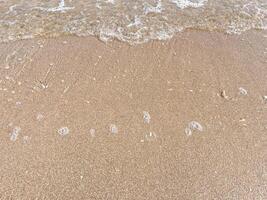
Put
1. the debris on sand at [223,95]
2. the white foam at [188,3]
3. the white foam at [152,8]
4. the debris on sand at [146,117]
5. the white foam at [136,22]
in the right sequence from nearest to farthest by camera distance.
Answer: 1. the debris on sand at [146,117]
2. the debris on sand at [223,95]
3. the white foam at [136,22]
4. the white foam at [152,8]
5. the white foam at [188,3]

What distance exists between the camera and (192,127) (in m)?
2.91

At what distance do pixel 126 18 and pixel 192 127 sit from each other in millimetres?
2349

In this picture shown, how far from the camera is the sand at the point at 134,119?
96.6 inches

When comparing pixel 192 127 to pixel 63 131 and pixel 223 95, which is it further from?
pixel 63 131

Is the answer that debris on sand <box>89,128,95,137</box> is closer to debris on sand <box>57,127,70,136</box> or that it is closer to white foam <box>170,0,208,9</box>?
debris on sand <box>57,127,70,136</box>

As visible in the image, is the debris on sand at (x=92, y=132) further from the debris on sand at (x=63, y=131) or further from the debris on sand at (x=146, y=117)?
the debris on sand at (x=146, y=117)

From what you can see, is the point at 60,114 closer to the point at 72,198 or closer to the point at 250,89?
the point at 72,198

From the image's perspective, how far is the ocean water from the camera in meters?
4.18

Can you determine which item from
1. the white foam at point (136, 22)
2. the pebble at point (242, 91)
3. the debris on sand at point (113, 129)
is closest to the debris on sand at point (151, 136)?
the debris on sand at point (113, 129)

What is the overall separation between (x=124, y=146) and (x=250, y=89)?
63.8 inches

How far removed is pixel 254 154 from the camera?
268 centimetres

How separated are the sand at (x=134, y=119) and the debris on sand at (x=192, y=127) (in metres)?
0.01

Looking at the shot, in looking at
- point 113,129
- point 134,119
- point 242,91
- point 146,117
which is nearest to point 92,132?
point 113,129

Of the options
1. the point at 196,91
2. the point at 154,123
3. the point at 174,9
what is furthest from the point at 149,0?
the point at 154,123
